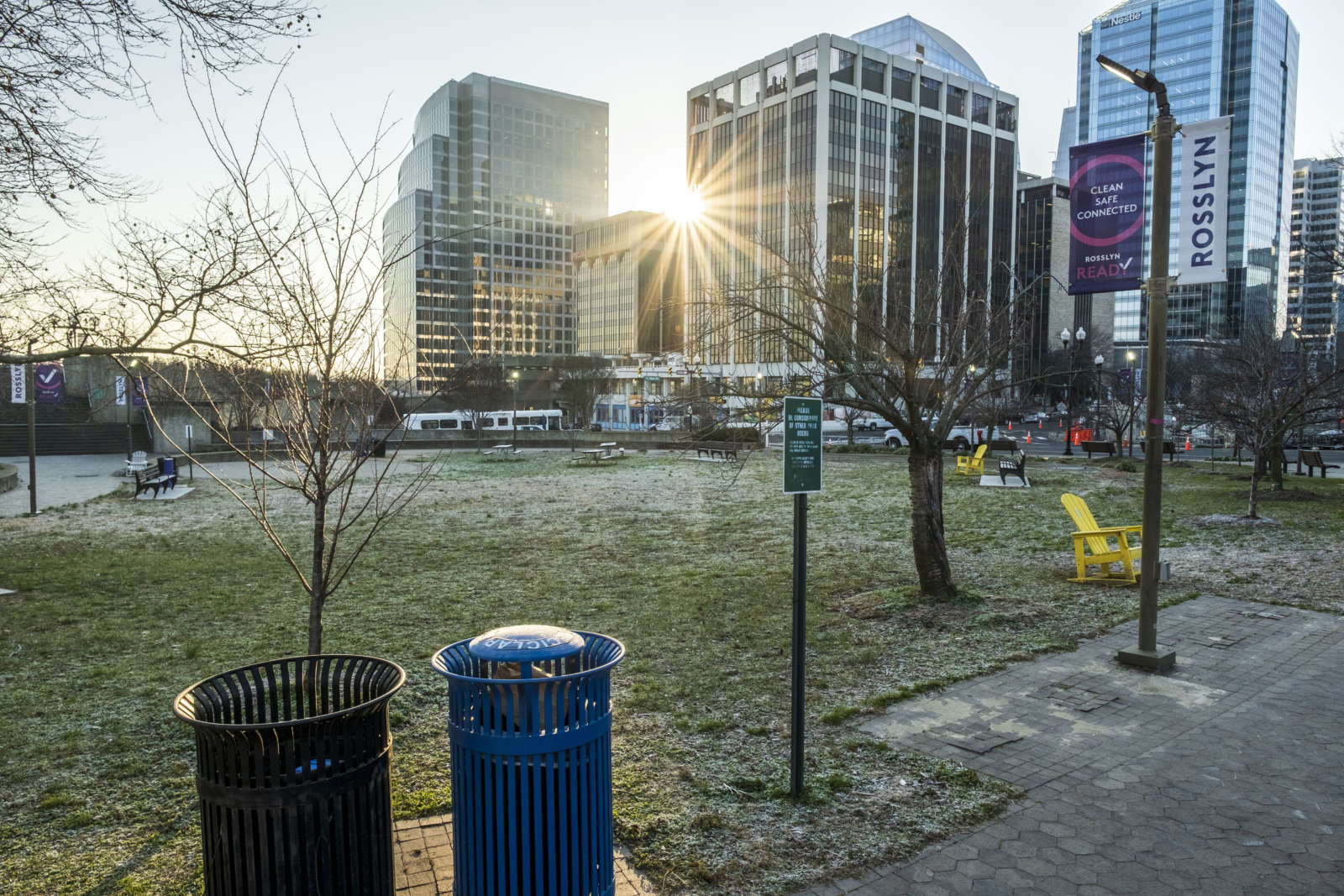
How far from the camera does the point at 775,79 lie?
3829 inches

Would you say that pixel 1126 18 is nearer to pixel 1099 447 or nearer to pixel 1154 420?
pixel 1099 447

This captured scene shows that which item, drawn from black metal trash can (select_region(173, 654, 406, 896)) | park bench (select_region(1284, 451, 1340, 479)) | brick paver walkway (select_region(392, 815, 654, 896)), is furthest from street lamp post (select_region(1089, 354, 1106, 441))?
black metal trash can (select_region(173, 654, 406, 896))

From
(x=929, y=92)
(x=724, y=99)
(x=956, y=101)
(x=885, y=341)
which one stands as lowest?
(x=885, y=341)

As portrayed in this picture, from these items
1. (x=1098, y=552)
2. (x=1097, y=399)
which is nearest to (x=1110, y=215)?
(x=1098, y=552)

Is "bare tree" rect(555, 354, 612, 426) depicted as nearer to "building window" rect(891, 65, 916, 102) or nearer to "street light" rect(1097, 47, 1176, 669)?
"building window" rect(891, 65, 916, 102)

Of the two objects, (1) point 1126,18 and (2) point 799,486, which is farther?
(1) point 1126,18

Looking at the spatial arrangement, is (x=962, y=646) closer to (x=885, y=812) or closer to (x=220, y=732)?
(x=885, y=812)

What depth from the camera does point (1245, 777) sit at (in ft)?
15.8

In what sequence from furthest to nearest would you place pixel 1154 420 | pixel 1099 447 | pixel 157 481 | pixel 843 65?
pixel 843 65
pixel 1099 447
pixel 157 481
pixel 1154 420

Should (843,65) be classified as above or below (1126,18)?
below

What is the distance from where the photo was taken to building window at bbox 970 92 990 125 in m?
90.0

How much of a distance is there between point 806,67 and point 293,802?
103656 mm

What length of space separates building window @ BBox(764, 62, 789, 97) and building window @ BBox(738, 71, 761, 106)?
3.98 feet

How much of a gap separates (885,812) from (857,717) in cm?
141
